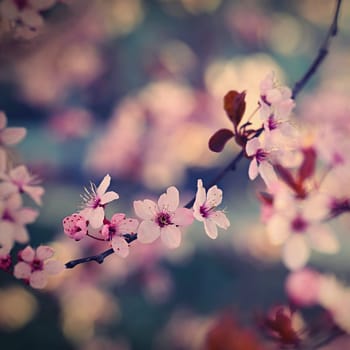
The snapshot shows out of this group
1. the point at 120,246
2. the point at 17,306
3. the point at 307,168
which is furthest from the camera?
the point at 17,306

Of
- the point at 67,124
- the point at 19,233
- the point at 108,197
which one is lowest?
the point at 67,124

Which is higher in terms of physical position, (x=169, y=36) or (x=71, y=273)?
(x=169, y=36)

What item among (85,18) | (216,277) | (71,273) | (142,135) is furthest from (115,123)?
(216,277)

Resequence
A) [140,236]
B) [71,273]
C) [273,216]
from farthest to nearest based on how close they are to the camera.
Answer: [71,273] < [273,216] < [140,236]

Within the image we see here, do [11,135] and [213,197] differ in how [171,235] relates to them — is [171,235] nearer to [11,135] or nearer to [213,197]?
[213,197]

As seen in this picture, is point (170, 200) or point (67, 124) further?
point (67, 124)

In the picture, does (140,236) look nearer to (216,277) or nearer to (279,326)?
(279,326)

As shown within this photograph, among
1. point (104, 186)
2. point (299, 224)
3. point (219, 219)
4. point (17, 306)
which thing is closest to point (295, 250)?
point (299, 224)

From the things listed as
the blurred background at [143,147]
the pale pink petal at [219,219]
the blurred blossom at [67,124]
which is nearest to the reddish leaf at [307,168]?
the pale pink petal at [219,219]
